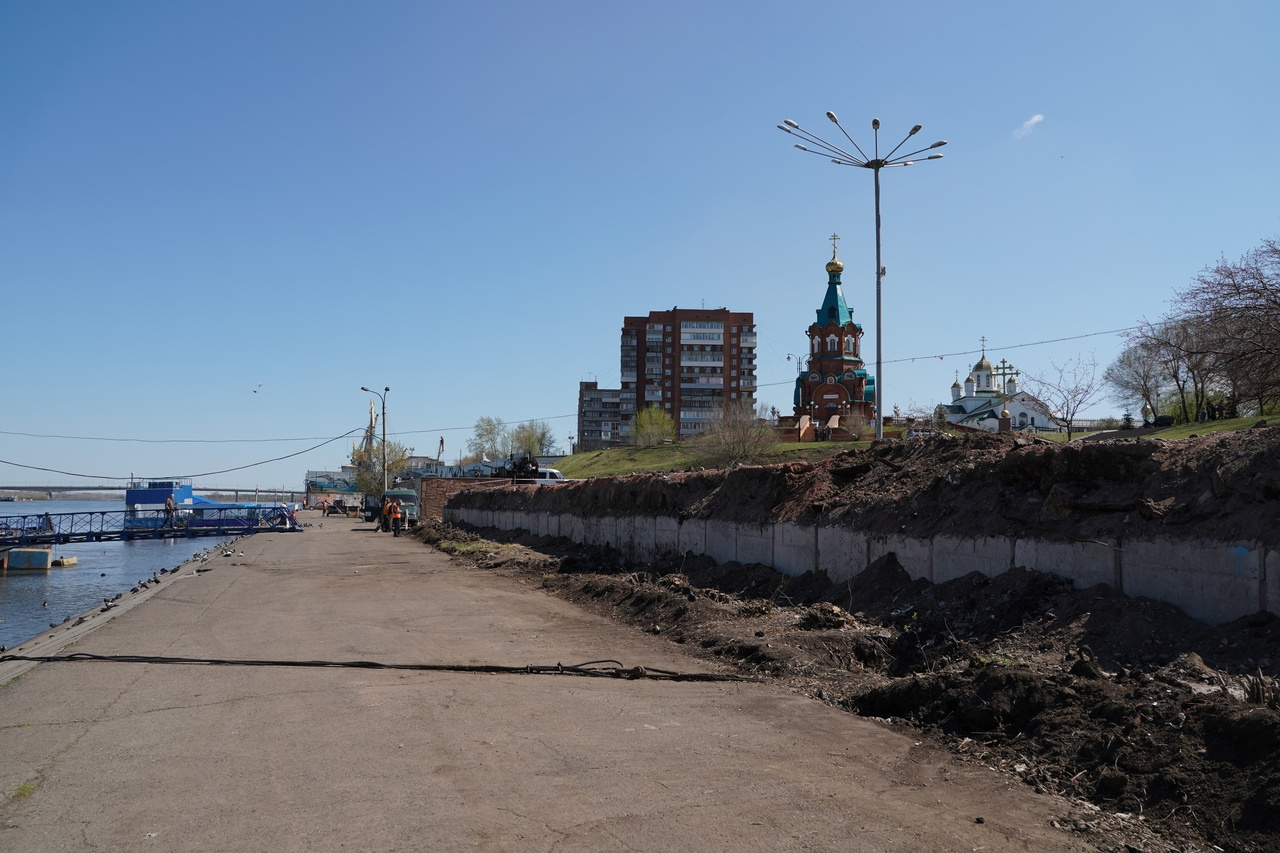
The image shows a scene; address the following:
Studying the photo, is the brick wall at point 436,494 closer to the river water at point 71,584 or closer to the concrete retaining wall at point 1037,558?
the river water at point 71,584

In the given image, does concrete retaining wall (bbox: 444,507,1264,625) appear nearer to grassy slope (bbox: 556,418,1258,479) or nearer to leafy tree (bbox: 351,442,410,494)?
grassy slope (bbox: 556,418,1258,479)

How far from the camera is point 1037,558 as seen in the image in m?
9.17

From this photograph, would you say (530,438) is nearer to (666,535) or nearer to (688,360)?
(688,360)

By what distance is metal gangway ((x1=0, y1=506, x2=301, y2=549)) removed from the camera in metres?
44.9

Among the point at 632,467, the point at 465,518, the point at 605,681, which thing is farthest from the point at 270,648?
the point at 632,467

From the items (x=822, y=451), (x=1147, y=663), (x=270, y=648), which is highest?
(x=822, y=451)

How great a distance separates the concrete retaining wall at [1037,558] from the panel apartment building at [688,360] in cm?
10669

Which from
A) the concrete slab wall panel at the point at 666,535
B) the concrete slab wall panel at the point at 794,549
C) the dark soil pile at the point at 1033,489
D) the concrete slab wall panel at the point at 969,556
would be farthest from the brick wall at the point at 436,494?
the concrete slab wall panel at the point at 969,556

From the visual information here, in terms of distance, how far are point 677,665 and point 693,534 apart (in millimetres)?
7796

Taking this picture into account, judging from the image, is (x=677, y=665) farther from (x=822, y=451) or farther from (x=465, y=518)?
(x=822, y=451)

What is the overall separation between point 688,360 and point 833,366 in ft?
144

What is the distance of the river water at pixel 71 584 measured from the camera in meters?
24.0

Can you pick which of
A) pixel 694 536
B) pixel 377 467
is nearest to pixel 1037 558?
pixel 694 536

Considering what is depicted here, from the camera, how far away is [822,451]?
2095 inches
